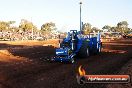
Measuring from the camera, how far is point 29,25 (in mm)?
89500

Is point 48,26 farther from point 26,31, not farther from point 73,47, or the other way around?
point 73,47

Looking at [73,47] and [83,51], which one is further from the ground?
[73,47]

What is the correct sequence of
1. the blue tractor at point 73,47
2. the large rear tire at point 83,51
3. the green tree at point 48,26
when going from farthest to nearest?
1. the green tree at point 48,26
2. the large rear tire at point 83,51
3. the blue tractor at point 73,47

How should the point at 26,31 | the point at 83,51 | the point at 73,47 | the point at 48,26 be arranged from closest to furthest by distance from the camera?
the point at 73,47 < the point at 83,51 < the point at 26,31 < the point at 48,26

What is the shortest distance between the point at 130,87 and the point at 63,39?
456 inches

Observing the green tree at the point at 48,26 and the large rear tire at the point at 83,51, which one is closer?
the large rear tire at the point at 83,51

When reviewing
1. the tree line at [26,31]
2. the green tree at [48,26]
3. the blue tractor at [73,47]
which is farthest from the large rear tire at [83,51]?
the green tree at [48,26]

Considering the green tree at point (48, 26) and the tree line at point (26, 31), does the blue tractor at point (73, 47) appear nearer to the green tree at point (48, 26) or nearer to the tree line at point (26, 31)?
the tree line at point (26, 31)

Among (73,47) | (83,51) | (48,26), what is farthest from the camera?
(48,26)

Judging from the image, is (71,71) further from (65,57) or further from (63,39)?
(63,39)

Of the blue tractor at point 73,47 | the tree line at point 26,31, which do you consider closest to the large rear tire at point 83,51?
the blue tractor at point 73,47

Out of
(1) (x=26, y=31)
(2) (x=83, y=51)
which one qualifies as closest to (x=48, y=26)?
(1) (x=26, y=31)

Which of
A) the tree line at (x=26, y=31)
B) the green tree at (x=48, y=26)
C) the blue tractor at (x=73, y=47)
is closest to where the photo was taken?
the blue tractor at (x=73, y=47)

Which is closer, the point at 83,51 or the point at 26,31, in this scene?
the point at 83,51
